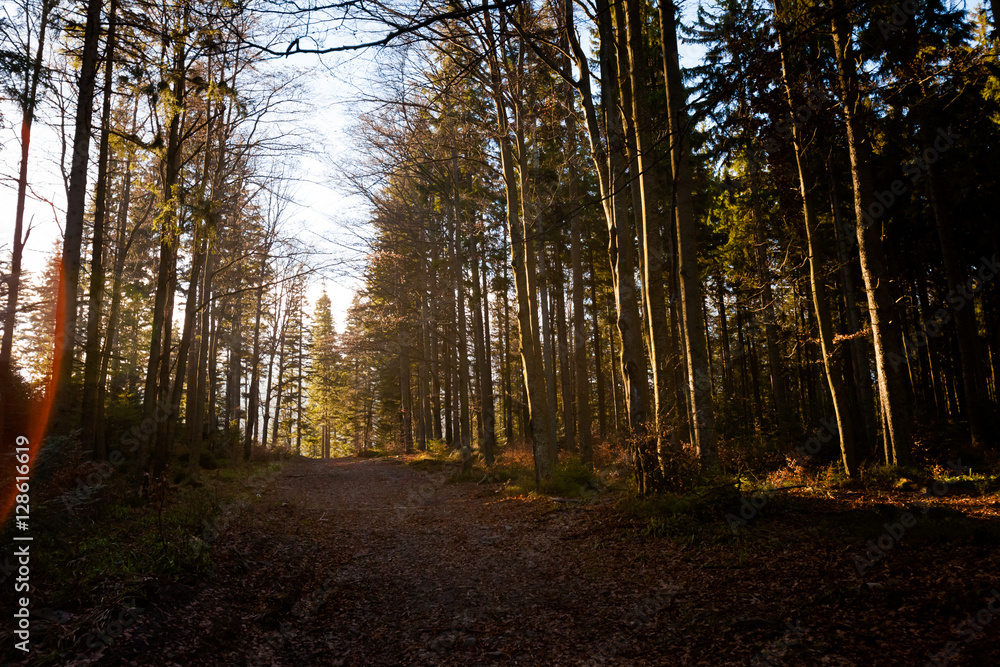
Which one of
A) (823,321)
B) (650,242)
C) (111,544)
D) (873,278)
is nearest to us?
(111,544)

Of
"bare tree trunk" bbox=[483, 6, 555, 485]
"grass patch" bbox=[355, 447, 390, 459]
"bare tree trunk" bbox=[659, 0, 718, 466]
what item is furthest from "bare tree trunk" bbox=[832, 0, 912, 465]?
"grass patch" bbox=[355, 447, 390, 459]

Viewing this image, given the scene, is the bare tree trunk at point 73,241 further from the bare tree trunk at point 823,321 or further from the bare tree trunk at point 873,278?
the bare tree trunk at point 873,278

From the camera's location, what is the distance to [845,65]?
9.56 meters

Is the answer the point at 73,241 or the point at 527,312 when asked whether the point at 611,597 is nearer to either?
the point at 527,312

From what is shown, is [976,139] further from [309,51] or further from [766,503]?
[309,51]

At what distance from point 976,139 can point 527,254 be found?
1294cm

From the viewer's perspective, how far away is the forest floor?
12.7 ft

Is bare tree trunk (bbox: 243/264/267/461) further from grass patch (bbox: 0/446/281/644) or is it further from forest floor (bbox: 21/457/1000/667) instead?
forest floor (bbox: 21/457/1000/667)

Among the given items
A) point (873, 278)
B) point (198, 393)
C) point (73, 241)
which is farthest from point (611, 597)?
point (198, 393)

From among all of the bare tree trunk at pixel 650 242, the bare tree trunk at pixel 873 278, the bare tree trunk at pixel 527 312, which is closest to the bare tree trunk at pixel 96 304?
the bare tree trunk at pixel 527 312

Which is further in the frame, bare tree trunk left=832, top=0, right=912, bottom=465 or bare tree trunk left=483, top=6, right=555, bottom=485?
bare tree trunk left=483, top=6, right=555, bottom=485

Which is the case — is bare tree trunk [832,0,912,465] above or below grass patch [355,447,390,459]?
above

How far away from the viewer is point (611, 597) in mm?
5203

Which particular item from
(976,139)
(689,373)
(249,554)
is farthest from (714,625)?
(976,139)
